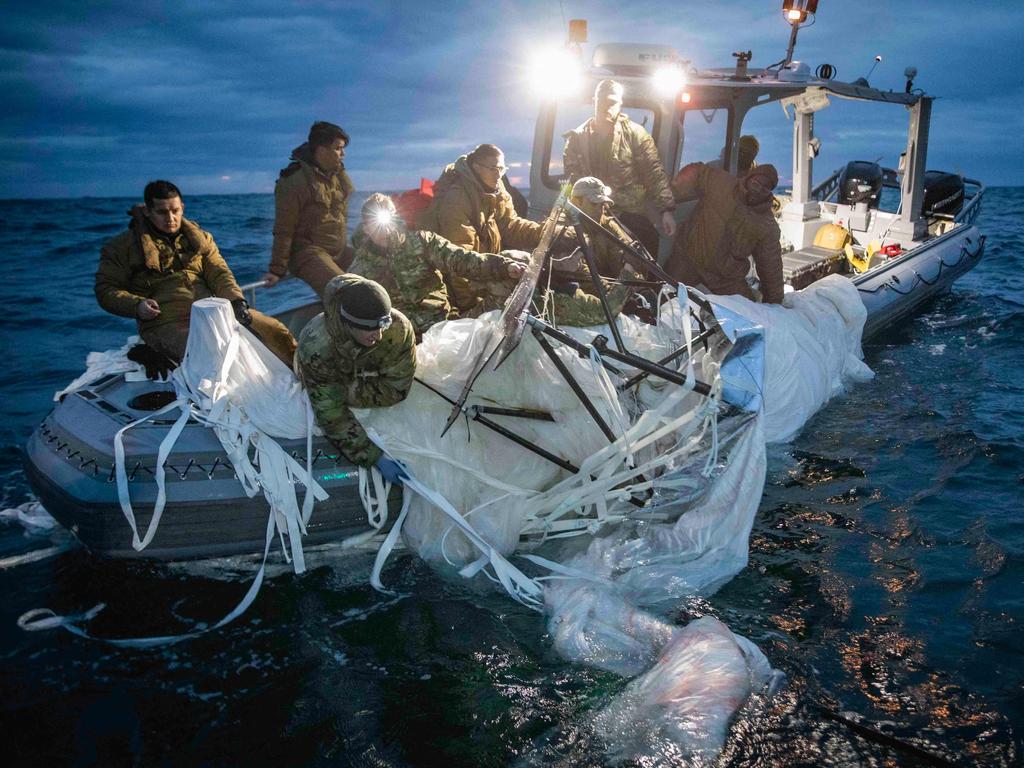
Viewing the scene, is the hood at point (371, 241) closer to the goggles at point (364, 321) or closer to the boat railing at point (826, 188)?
the goggles at point (364, 321)

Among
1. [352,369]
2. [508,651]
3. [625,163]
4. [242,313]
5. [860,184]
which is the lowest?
[508,651]

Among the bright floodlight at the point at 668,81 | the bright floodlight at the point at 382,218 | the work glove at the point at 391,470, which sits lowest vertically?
the work glove at the point at 391,470

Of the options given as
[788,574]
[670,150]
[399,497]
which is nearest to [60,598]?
[399,497]

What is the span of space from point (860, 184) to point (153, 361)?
10512 millimetres

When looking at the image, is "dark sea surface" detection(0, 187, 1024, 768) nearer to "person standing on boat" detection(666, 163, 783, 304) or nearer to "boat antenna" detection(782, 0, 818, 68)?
"person standing on boat" detection(666, 163, 783, 304)

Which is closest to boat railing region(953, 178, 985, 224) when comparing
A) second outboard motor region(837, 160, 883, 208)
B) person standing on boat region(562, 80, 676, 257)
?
second outboard motor region(837, 160, 883, 208)

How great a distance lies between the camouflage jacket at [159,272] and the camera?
459 cm

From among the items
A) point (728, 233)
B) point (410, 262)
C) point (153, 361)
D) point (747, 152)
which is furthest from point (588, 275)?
point (747, 152)

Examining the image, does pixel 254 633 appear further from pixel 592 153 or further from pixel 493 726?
pixel 592 153

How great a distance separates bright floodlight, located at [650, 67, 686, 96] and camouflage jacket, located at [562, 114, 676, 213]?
63 cm

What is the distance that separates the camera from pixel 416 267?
15.4 ft

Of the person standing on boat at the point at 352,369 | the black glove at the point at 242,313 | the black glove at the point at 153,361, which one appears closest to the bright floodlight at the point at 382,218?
the person standing on boat at the point at 352,369

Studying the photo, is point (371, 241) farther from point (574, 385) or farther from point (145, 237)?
point (574, 385)

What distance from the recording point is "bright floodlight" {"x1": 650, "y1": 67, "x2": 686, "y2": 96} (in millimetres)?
6738
